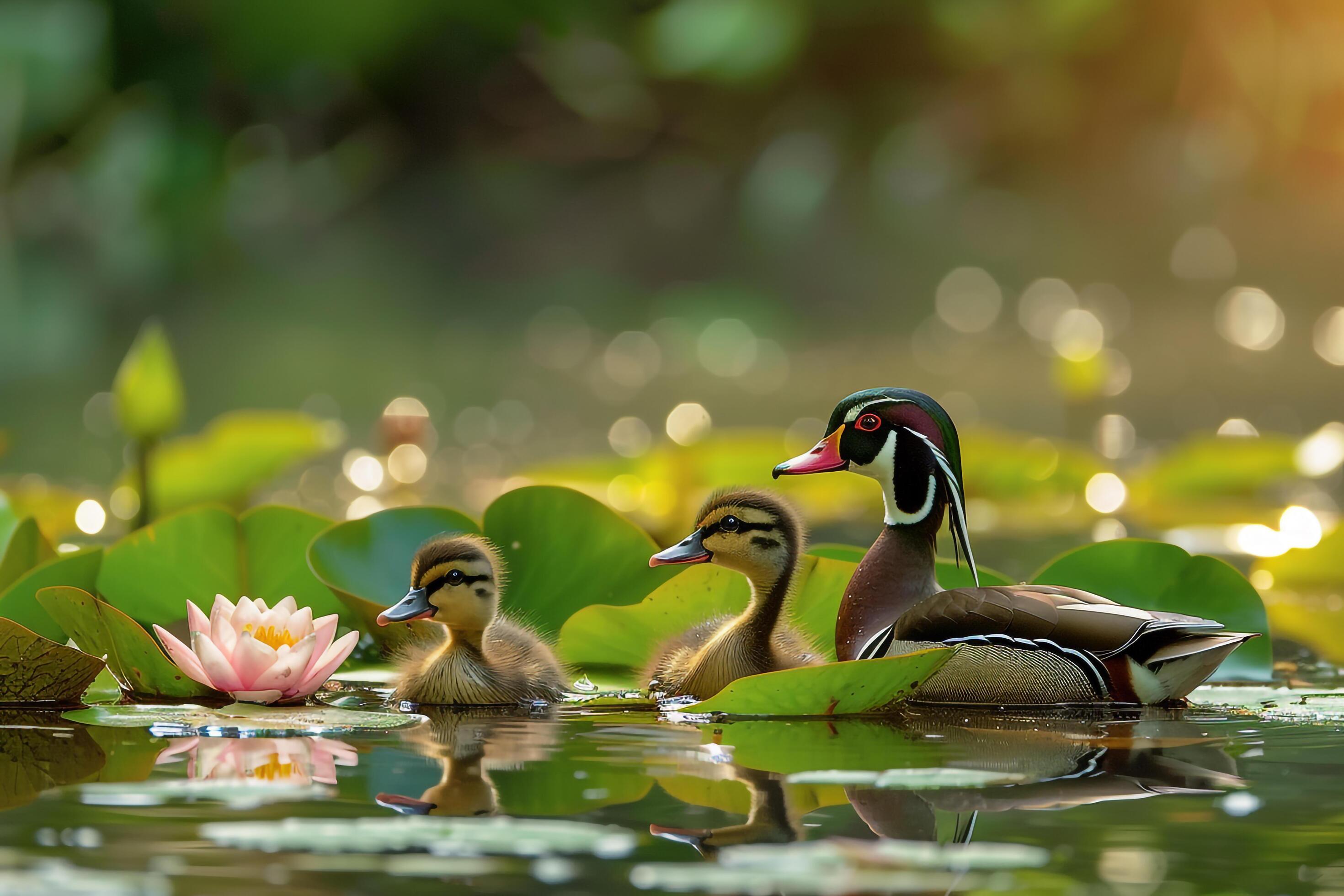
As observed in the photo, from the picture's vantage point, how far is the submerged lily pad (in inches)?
66.7

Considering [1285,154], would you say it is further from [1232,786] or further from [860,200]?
[1232,786]

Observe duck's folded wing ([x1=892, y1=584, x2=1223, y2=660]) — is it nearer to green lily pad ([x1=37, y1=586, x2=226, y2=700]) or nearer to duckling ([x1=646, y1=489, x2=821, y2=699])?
duckling ([x1=646, y1=489, x2=821, y2=699])

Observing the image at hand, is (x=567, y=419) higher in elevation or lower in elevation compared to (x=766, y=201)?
lower

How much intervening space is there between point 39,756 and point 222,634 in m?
0.35

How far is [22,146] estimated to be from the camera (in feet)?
39.3

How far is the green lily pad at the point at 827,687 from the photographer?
2.40 m

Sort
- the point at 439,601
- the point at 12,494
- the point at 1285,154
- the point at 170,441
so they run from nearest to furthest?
1. the point at 439,601
2. the point at 12,494
3. the point at 170,441
4. the point at 1285,154

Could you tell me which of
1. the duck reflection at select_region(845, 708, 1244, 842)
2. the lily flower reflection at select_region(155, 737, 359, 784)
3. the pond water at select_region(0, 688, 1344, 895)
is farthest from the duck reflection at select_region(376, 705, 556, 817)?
the duck reflection at select_region(845, 708, 1244, 842)

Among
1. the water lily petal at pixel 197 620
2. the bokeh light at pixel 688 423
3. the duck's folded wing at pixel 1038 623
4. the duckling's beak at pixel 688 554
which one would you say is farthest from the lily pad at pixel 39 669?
the bokeh light at pixel 688 423

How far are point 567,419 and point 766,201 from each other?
6013 millimetres

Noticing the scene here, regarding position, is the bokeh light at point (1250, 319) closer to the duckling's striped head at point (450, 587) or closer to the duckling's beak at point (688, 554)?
the duckling's beak at point (688, 554)

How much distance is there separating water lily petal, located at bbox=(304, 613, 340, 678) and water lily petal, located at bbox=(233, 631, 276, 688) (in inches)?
2.2

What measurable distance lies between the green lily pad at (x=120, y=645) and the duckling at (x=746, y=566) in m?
0.76

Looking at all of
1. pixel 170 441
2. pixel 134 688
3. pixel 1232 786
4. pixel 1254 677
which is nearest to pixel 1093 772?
pixel 1232 786
